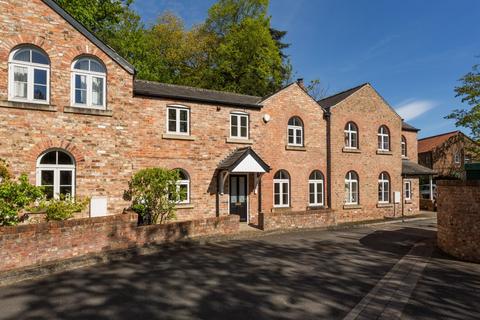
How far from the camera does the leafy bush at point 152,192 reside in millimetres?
12656

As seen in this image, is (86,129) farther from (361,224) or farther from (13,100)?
(361,224)

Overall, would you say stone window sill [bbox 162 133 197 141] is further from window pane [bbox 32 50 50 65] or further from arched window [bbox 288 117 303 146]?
arched window [bbox 288 117 303 146]

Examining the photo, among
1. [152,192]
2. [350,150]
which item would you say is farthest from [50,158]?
[350,150]

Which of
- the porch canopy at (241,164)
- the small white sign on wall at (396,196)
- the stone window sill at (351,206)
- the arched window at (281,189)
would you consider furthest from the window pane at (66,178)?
the small white sign on wall at (396,196)

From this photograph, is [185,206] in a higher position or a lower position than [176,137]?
lower

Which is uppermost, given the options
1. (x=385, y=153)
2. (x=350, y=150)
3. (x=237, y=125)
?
(x=237, y=125)

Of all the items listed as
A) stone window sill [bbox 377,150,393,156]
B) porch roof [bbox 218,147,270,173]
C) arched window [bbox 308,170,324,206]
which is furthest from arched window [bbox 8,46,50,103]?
stone window sill [bbox 377,150,393,156]

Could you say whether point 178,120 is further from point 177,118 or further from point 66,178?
point 66,178

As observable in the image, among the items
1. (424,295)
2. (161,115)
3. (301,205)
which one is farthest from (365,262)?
(161,115)

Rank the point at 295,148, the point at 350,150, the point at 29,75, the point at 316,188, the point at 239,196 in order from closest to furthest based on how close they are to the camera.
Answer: the point at 29,75, the point at 239,196, the point at 295,148, the point at 316,188, the point at 350,150

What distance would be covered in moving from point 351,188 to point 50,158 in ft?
53.5

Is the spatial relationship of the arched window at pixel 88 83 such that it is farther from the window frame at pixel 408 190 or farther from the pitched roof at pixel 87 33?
the window frame at pixel 408 190

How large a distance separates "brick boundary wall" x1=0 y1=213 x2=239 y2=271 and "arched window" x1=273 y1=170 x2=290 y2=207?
19.9ft

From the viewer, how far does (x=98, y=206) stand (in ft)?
39.6
